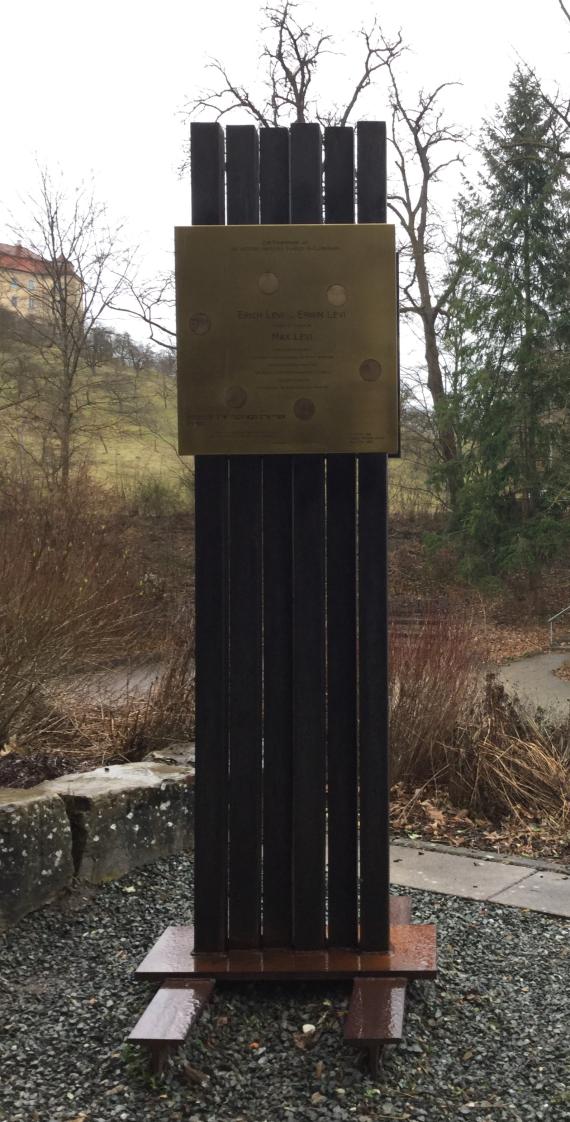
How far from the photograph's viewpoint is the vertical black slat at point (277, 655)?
3.14 m

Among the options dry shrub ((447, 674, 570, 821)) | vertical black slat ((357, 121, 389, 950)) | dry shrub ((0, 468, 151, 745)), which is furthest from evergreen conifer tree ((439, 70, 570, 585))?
vertical black slat ((357, 121, 389, 950))

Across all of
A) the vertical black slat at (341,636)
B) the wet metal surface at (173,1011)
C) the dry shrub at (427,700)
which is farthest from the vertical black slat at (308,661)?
the dry shrub at (427,700)

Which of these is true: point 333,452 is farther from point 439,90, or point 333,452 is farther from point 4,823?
point 439,90

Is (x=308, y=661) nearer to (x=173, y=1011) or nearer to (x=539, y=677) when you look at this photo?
(x=173, y=1011)

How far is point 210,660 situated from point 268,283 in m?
1.19

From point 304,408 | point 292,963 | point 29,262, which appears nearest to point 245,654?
point 304,408

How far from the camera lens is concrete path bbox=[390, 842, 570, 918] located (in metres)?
4.02

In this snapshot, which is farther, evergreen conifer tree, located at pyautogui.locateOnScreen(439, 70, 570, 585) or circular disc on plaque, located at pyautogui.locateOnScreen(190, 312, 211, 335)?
evergreen conifer tree, located at pyautogui.locateOnScreen(439, 70, 570, 585)

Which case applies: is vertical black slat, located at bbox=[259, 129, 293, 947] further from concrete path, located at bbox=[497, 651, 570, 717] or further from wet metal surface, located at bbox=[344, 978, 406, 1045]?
concrete path, located at bbox=[497, 651, 570, 717]

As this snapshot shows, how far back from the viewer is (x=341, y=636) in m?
3.12

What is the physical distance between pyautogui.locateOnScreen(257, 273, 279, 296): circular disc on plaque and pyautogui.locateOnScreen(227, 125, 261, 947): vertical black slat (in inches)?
8.7

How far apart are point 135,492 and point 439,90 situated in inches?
465

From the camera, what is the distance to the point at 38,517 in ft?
30.9

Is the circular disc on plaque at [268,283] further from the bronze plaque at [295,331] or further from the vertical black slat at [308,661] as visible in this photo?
the vertical black slat at [308,661]
